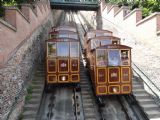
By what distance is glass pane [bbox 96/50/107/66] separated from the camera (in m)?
13.4

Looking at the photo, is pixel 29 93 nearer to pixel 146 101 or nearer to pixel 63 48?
pixel 63 48

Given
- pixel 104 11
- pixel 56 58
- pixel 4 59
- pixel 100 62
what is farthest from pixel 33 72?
pixel 104 11

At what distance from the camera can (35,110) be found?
1264 centimetres

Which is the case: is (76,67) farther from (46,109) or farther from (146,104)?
(146,104)

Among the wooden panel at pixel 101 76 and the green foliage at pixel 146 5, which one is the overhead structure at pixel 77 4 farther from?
the wooden panel at pixel 101 76

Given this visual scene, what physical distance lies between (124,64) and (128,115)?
100 inches

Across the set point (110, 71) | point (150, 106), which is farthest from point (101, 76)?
point (150, 106)

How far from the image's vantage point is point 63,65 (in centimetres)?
1470

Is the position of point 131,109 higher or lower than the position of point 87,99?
lower

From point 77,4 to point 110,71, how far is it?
68.0ft

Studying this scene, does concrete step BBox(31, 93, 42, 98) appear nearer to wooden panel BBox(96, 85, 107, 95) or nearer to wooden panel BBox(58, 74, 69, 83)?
wooden panel BBox(58, 74, 69, 83)

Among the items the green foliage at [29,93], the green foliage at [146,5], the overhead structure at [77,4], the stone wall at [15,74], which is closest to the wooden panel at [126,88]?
the green foliage at [29,93]

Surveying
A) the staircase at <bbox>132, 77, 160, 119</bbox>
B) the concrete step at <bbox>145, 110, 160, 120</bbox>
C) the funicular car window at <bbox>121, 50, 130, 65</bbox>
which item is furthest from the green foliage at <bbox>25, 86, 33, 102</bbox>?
the concrete step at <bbox>145, 110, 160, 120</bbox>

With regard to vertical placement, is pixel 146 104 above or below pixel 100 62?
below
